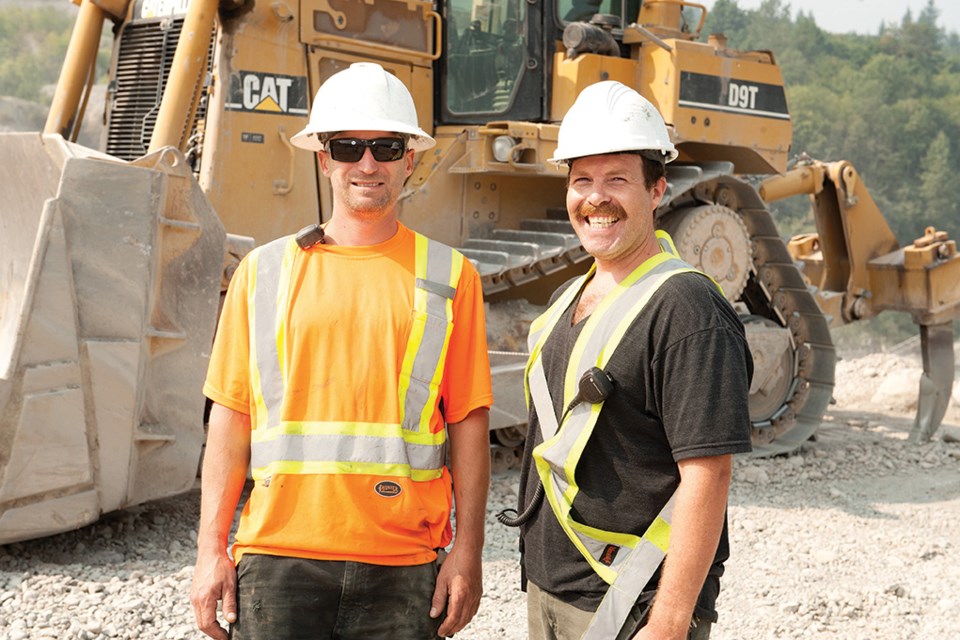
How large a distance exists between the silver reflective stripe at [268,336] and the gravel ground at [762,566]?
2178mm

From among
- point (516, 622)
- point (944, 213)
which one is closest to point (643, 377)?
point (516, 622)

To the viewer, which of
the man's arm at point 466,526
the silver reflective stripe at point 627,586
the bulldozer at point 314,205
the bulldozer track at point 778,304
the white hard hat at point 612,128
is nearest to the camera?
the silver reflective stripe at point 627,586

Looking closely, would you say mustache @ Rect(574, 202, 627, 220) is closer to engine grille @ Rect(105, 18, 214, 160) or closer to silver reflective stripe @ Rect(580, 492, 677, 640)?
silver reflective stripe @ Rect(580, 492, 677, 640)

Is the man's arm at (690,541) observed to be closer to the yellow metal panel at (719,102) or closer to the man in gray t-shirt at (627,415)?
the man in gray t-shirt at (627,415)

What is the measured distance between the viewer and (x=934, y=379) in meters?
9.80

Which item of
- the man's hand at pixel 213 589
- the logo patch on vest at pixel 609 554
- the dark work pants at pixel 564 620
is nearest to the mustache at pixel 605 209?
the logo patch on vest at pixel 609 554

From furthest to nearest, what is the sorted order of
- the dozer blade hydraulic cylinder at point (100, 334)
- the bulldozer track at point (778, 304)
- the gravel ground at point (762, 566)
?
the bulldozer track at point (778, 304) → the dozer blade hydraulic cylinder at point (100, 334) → the gravel ground at point (762, 566)

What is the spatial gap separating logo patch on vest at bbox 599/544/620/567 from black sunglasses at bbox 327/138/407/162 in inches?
39.5

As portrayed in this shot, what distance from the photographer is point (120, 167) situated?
5.18 m

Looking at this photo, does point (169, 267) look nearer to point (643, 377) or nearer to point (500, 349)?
point (500, 349)

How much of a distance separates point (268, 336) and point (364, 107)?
1.87ft

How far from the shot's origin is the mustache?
2.66 m

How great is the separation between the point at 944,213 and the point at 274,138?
44.4 metres

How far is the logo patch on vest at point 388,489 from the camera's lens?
107 inches
